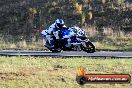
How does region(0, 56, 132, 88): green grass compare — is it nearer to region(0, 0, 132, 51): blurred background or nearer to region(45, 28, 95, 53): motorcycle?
region(45, 28, 95, 53): motorcycle

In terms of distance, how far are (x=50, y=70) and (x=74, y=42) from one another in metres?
2.46

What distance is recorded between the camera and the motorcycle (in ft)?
73.6

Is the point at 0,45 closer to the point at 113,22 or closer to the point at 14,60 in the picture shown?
the point at 14,60

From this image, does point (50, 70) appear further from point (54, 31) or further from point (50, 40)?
point (50, 40)

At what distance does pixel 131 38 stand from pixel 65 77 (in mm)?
16031

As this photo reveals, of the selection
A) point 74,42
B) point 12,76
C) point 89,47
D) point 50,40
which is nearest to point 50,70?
point 12,76

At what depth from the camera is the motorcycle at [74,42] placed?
22.4 m

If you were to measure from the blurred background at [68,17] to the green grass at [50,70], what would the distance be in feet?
35.7

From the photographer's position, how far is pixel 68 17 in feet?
139

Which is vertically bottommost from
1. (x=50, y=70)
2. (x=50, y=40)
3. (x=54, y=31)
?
(x=50, y=70)

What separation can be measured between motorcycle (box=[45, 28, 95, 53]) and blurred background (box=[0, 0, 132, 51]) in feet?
33.4

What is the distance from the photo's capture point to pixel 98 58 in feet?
82.1

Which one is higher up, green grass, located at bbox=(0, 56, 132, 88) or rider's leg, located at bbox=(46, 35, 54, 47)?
rider's leg, located at bbox=(46, 35, 54, 47)

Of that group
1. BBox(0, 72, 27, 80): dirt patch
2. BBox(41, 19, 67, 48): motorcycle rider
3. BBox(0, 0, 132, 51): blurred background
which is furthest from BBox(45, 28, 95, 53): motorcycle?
BBox(0, 0, 132, 51): blurred background
